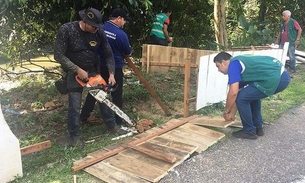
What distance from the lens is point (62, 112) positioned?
5.77 metres

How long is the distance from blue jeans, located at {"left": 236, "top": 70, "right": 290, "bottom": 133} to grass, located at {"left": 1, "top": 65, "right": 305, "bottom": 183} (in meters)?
0.78

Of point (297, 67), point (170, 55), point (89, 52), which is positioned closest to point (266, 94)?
point (89, 52)

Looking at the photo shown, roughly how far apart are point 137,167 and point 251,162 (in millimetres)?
1337

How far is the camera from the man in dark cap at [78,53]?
157 inches

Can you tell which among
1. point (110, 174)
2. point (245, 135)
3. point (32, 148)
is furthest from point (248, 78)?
point (32, 148)

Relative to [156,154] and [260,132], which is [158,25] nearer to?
[260,132]

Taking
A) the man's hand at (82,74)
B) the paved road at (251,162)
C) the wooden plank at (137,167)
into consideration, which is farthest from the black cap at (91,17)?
the paved road at (251,162)

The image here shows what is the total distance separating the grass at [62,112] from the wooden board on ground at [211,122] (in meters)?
0.47

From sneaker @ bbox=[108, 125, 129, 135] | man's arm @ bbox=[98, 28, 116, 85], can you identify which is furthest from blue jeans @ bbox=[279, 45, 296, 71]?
man's arm @ bbox=[98, 28, 116, 85]

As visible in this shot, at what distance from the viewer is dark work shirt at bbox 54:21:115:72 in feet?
13.1

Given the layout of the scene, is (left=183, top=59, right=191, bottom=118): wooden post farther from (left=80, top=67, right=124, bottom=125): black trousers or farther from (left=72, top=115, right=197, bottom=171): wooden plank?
(left=80, top=67, right=124, bottom=125): black trousers

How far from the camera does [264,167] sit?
3.61 metres

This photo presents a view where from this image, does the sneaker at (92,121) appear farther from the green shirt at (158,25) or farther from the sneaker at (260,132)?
the green shirt at (158,25)

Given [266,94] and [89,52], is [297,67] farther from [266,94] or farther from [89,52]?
[89,52]
